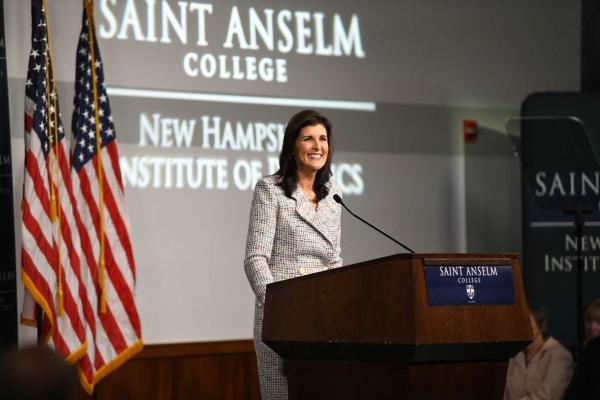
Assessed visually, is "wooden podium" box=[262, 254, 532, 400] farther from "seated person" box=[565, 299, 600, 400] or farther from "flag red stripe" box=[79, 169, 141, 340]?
"flag red stripe" box=[79, 169, 141, 340]

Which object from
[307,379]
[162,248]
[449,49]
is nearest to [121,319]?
[162,248]

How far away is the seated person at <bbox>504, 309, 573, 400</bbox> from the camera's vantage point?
15.1 ft

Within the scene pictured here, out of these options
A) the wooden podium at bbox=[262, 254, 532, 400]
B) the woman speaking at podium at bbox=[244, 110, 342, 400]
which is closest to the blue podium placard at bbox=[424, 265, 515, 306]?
the wooden podium at bbox=[262, 254, 532, 400]

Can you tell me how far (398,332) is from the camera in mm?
2354

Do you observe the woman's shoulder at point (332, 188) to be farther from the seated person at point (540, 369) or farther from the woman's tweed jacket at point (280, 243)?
the seated person at point (540, 369)

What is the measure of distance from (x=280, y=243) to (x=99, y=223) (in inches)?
64.4

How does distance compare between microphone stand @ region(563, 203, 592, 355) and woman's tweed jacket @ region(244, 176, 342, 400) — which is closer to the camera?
woman's tweed jacket @ region(244, 176, 342, 400)

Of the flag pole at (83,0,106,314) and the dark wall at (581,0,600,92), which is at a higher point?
the dark wall at (581,0,600,92)

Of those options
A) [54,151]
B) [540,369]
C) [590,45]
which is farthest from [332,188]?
[590,45]

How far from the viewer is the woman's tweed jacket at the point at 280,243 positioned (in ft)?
9.62

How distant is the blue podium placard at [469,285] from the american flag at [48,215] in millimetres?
2214

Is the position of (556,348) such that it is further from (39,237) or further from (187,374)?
(39,237)

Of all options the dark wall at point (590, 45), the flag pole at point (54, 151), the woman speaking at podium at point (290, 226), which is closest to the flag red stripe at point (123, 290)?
the flag pole at point (54, 151)

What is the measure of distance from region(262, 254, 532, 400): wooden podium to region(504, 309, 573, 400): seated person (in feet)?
7.03
